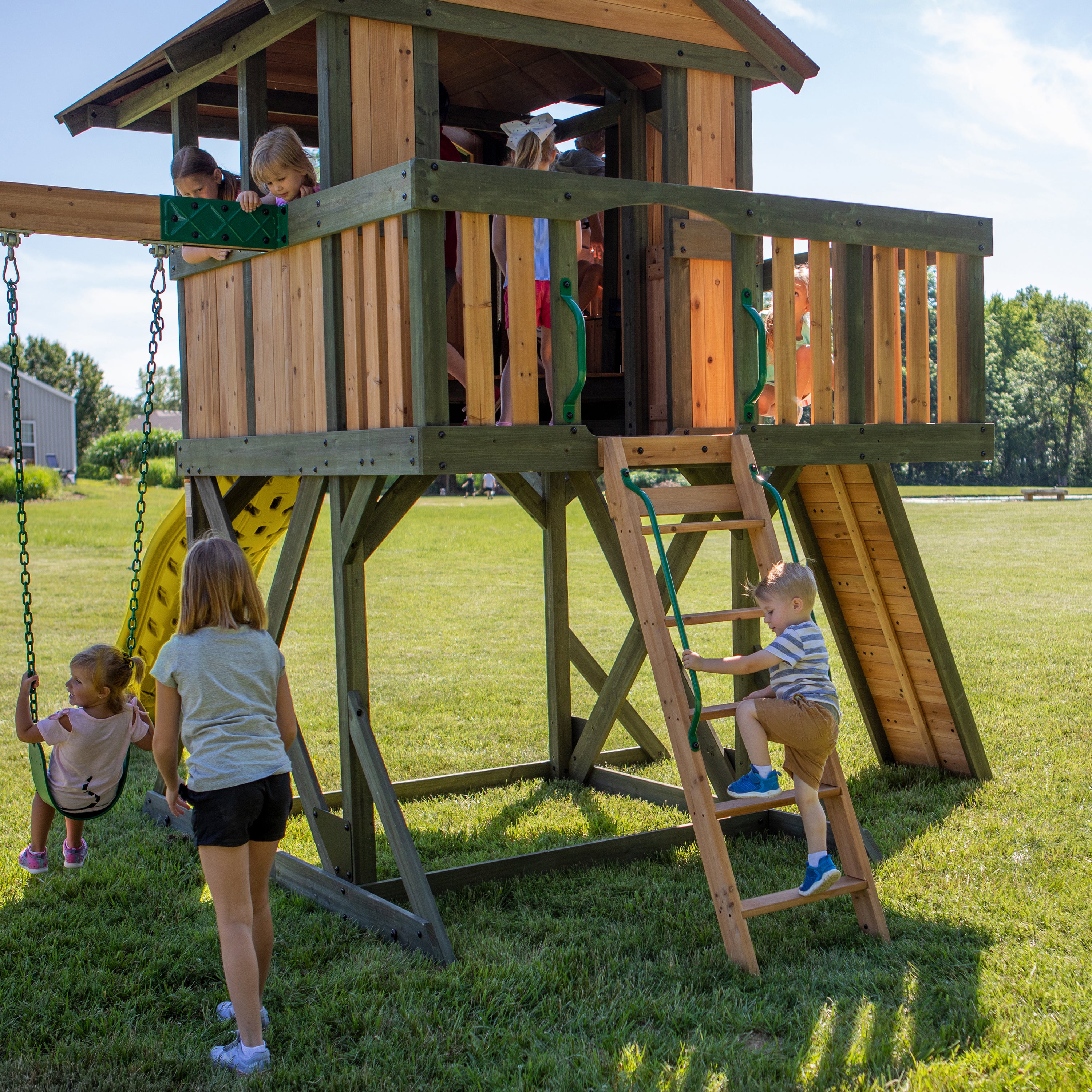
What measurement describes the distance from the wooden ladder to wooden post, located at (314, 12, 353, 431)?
1235 mm

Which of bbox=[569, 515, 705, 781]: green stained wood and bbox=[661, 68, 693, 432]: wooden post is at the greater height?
bbox=[661, 68, 693, 432]: wooden post

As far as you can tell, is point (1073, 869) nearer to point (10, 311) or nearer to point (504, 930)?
point (504, 930)

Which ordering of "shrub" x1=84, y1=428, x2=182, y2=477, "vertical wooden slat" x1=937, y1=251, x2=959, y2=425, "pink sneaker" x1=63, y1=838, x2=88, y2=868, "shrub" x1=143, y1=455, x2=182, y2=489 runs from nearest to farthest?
"pink sneaker" x1=63, y1=838, x2=88, y2=868 → "vertical wooden slat" x1=937, y1=251, x2=959, y2=425 → "shrub" x1=143, y1=455, x2=182, y2=489 → "shrub" x1=84, y1=428, x2=182, y2=477

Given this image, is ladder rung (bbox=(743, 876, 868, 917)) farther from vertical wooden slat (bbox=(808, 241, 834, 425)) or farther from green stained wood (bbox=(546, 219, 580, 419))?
vertical wooden slat (bbox=(808, 241, 834, 425))

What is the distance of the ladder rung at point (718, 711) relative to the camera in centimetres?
490

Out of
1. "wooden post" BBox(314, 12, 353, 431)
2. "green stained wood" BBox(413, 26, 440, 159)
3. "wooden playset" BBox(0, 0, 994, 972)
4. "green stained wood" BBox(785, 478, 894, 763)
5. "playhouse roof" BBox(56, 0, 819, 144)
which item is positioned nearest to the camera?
"wooden playset" BBox(0, 0, 994, 972)

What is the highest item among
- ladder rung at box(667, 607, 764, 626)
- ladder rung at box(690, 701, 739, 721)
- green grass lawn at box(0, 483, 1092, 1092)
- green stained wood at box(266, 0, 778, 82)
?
green stained wood at box(266, 0, 778, 82)

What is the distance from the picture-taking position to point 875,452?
645cm

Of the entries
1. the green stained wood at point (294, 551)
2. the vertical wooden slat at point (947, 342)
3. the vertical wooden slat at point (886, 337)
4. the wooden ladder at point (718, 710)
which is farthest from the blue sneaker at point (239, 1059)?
the vertical wooden slat at point (947, 342)

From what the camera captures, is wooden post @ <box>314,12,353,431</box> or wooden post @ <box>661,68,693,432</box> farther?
wooden post @ <box>661,68,693,432</box>

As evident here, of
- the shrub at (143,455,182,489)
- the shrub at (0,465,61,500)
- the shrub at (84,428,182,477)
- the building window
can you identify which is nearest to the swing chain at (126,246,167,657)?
the shrub at (0,465,61,500)

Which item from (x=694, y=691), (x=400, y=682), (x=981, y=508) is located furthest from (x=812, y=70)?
(x=981, y=508)

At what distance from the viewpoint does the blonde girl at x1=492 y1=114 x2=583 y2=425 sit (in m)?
5.79

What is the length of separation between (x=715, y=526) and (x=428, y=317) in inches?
61.8
